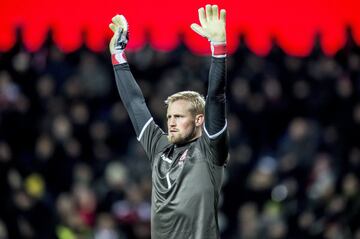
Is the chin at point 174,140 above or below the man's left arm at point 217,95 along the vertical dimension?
below

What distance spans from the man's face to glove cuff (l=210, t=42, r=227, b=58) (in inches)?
16.5

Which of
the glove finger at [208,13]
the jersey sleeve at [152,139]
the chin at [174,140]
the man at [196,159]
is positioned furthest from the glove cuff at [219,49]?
the jersey sleeve at [152,139]

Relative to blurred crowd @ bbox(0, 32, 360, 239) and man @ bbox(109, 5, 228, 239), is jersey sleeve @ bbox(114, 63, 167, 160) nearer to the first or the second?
man @ bbox(109, 5, 228, 239)

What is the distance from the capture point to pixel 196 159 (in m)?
5.89

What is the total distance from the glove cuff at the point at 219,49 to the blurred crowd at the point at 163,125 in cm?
521

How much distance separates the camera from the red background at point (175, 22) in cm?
1299

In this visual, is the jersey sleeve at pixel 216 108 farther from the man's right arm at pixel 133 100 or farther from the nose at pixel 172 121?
the man's right arm at pixel 133 100

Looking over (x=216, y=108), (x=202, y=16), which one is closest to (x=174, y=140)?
(x=216, y=108)

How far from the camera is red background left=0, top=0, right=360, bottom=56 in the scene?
13.0 m

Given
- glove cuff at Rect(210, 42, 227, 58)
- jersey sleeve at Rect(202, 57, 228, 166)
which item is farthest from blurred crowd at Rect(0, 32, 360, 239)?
glove cuff at Rect(210, 42, 227, 58)

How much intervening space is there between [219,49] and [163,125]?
5.95 meters

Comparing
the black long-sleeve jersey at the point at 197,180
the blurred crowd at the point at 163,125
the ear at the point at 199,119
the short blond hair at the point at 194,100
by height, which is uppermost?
the short blond hair at the point at 194,100

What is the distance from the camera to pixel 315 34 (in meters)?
13.3

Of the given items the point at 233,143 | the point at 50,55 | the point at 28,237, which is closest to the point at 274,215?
the point at 233,143
